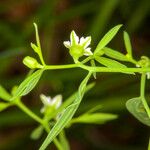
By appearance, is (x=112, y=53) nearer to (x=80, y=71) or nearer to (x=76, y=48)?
(x=76, y=48)

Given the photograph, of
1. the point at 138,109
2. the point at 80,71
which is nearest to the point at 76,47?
the point at 138,109

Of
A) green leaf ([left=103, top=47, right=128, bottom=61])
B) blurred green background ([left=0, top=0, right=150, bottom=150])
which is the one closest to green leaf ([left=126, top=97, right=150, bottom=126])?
green leaf ([left=103, top=47, right=128, bottom=61])

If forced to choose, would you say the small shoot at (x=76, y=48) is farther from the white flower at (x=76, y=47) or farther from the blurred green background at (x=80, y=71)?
the blurred green background at (x=80, y=71)

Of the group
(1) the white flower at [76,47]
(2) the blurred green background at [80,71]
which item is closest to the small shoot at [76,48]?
(1) the white flower at [76,47]

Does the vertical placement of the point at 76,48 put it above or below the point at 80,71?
below

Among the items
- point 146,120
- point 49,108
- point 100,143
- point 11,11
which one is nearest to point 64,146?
point 49,108

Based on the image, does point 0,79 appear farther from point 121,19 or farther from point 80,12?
point 121,19
